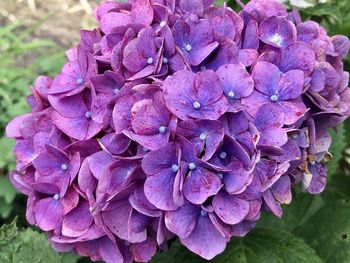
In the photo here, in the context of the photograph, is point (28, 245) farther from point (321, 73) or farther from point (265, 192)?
point (321, 73)

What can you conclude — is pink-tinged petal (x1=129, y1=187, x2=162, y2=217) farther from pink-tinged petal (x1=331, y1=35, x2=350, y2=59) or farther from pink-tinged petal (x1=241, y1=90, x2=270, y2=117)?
pink-tinged petal (x1=331, y1=35, x2=350, y2=59)

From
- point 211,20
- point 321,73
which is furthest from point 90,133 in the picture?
point 321,73

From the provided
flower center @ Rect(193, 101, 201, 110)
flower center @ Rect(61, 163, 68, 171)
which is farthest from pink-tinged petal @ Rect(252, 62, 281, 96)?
flower center @ Rect(61, 163, 68, 171)

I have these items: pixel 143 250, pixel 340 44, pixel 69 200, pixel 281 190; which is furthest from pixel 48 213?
pixel 340 44

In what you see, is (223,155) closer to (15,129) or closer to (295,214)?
(15,129)

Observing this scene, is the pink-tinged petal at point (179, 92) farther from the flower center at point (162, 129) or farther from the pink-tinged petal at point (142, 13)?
the pink-tinged petal at point (142, 13)

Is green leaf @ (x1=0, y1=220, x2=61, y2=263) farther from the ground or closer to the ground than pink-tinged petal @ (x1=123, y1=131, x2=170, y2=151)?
closer to the ground

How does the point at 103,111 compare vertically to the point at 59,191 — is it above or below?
above
